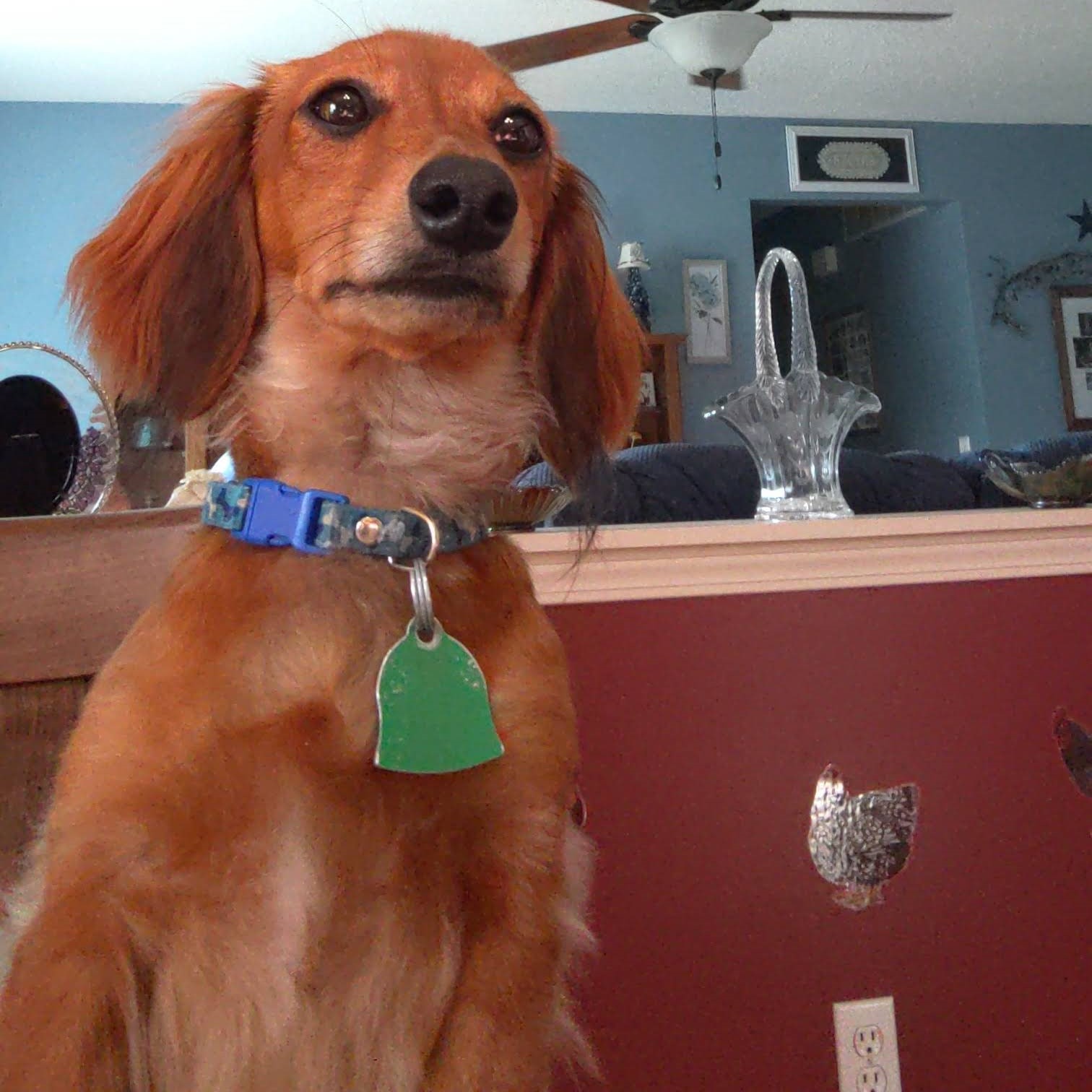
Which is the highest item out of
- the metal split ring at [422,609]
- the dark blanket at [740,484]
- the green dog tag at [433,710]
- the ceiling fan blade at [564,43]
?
the ceiling fan blade at [564,43]

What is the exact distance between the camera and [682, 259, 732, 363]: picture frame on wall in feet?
17.5

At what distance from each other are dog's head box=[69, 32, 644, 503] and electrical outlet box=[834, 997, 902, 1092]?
2.50 feet

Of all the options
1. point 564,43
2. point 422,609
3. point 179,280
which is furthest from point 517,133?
point 564,43

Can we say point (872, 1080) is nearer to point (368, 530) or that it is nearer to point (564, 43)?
point (368, 530)

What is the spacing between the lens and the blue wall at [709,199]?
461 centimetres

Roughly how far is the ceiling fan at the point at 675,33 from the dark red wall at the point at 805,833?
190 cm

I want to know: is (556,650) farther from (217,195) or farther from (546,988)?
(217,195)

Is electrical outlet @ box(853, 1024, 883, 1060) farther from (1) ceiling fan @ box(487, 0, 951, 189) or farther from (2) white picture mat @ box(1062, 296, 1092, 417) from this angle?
(2) white picture mat @ box(1062, 296, 1092, 417)

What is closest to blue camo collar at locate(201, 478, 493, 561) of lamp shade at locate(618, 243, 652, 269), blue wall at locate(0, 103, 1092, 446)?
blue wall at locate(0, 103, 1092, 446)

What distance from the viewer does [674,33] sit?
272 cm

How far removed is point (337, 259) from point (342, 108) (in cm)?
15

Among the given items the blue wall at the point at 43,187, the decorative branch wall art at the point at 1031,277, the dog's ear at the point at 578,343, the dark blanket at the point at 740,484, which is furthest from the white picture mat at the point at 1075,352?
the dog's ear at the point at 578,343

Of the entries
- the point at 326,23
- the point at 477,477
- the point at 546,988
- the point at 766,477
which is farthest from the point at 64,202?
the point at 546,988

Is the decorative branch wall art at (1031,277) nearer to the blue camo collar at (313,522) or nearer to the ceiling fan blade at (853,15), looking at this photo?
the ceiling fan blade at (853,15)
